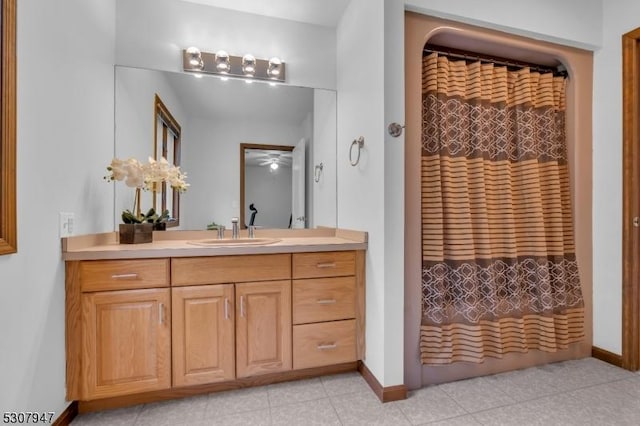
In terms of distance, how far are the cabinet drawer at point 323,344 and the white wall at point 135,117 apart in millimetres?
A: 1355

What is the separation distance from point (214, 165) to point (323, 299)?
49.1 inches

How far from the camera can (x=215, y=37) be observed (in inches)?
85.8

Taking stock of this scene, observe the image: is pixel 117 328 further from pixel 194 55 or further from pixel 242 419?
pixel 194 55

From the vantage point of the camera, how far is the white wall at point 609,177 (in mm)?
2037

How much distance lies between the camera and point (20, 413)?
1179 mm

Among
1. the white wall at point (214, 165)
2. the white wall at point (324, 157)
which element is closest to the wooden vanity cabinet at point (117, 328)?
the white wall at point (214, 165)

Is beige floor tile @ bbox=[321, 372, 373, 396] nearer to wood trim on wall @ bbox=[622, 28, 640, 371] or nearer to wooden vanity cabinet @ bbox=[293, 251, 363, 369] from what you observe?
wooden vanity cabinet @ bbox=[293, 251, 363, 369]

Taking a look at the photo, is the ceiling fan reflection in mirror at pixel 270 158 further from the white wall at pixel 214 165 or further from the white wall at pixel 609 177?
the white wall at pixel 609 177

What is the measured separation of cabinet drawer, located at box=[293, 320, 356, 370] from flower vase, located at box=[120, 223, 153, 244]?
1.07 m

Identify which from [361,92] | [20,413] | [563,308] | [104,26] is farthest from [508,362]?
[104,26]

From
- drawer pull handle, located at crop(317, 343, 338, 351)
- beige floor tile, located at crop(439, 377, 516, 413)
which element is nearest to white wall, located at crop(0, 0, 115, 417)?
drawer pull handle, located at crop(317, 343, 338, 351)

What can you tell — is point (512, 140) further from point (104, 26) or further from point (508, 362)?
point (104, 26)

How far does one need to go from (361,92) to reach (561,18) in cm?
143

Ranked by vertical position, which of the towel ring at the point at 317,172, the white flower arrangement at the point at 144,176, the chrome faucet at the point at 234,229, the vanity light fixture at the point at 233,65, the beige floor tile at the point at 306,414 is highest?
the vanity light fixture at the point at 233,65
